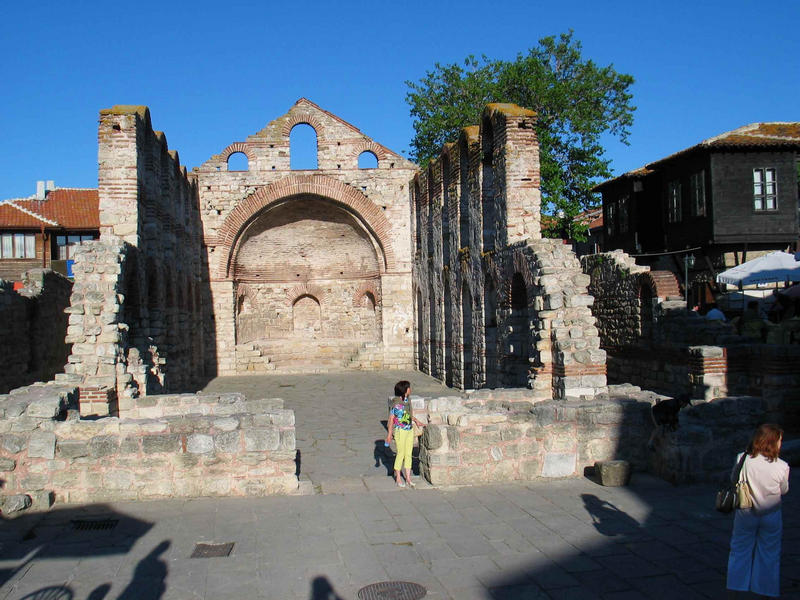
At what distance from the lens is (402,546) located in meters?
5.27

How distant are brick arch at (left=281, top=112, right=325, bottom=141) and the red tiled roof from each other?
12.0 metres

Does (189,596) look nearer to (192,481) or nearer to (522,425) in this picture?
(192,481)

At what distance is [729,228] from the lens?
23.2m

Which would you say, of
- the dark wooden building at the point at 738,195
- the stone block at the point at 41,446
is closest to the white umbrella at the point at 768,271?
the dark wooden building at the point at 738,195

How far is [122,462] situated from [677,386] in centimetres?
872

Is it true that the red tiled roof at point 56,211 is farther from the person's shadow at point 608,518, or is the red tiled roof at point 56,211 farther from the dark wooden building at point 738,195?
the person's shadow at point 608,518

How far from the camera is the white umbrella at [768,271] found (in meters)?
15.2

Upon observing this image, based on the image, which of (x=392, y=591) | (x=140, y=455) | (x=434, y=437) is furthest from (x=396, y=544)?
(x=140, y=455)

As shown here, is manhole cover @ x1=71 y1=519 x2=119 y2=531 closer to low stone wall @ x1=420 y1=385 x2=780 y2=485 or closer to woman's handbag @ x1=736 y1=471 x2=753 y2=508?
low stone wall @ x1=420 y1=385 x2=780 y2=485

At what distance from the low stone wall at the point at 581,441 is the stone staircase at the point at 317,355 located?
13855mm

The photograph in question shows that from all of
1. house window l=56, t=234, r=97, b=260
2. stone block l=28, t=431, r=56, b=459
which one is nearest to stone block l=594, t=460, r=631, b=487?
stone block l=28, t=431, r=56, b=459

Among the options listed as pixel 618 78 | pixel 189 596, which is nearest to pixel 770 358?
pixel 189 596

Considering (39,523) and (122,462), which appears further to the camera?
(122,462)

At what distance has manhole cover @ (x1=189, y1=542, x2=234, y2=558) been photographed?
5.10m
